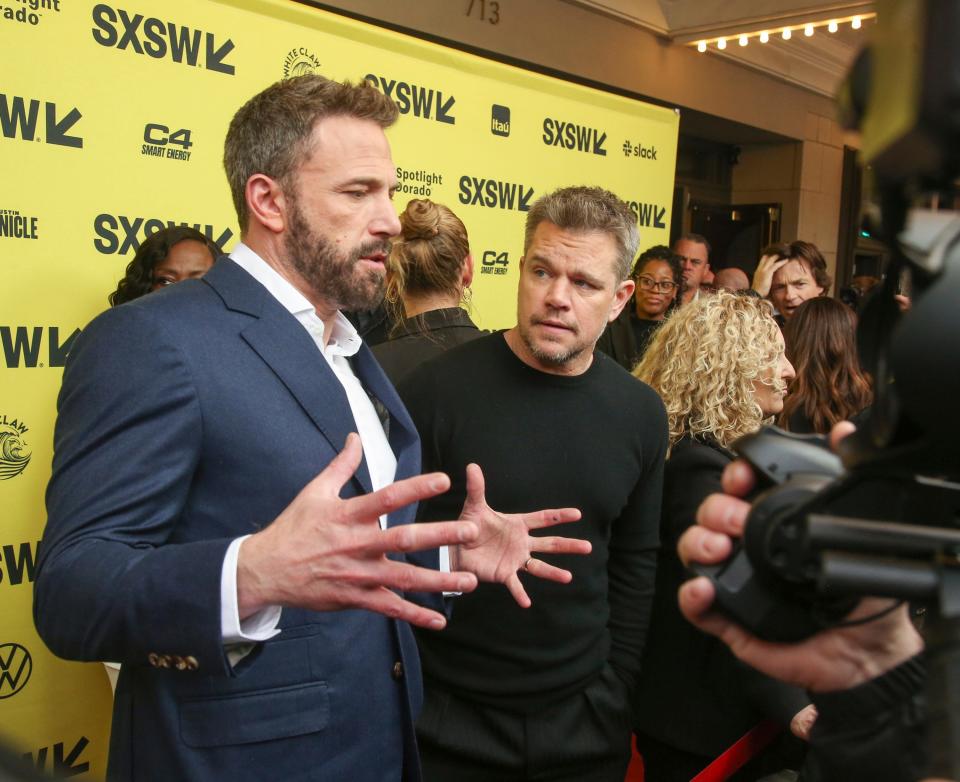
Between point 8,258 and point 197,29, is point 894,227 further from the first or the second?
point 197,29

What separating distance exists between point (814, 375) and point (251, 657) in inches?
82.9

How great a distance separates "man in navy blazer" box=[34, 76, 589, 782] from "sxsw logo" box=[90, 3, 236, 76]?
1132 millimetres

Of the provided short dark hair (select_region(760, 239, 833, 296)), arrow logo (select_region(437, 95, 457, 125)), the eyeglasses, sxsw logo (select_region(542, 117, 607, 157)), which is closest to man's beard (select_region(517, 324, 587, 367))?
arrow logo (select_region(437, 95, 457, 125))

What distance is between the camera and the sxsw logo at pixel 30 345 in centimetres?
219

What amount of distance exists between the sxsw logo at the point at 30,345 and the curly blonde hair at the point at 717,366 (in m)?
1.48

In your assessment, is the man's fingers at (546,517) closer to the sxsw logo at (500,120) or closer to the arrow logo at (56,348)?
the arrow logo at (56,348)

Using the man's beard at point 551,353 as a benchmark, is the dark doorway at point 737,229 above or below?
above

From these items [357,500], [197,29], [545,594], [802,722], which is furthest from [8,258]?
[802,722]

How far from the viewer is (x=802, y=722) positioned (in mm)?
1717

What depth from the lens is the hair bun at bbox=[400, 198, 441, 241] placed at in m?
2.55

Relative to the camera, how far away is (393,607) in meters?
0.97

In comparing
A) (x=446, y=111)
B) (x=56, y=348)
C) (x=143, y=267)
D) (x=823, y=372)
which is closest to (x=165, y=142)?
(x=143, y=267)

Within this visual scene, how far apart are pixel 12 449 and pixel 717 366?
1.77 m

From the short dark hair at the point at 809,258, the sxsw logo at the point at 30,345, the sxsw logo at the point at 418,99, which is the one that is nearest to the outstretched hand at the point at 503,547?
the sxsw logo at the point at 30,345
